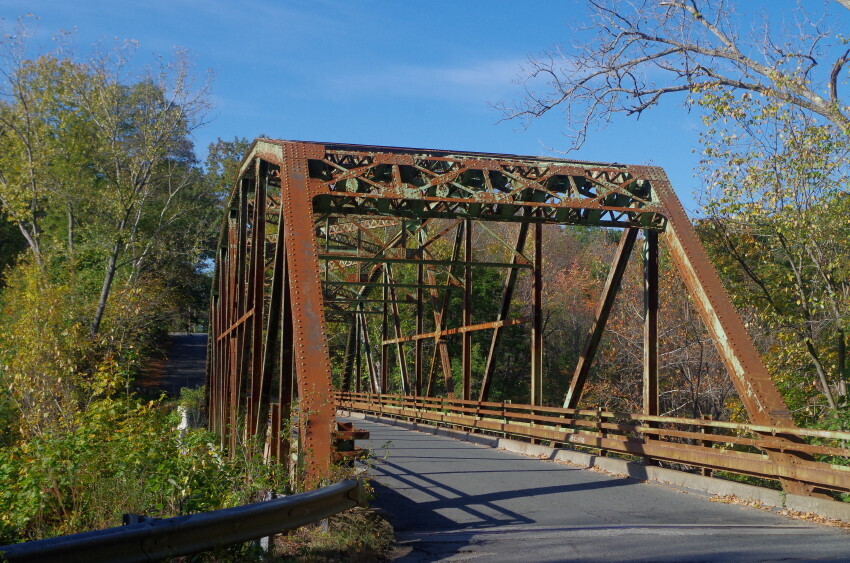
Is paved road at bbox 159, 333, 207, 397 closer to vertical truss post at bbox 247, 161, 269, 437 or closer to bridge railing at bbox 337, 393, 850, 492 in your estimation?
vertical truss post at bbox 247, 161, 269, 437

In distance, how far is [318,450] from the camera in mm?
8656

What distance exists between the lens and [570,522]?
8.78m

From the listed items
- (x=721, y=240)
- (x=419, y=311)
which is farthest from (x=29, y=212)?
(x=721, y=240)

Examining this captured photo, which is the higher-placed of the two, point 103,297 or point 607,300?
point 103,297

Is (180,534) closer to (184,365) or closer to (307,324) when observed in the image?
(307,324)

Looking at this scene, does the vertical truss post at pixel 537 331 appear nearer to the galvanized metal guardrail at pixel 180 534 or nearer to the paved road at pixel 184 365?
the galvanized metal guardrail at pixel 180 534

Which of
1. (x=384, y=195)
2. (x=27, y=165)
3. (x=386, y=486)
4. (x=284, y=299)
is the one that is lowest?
(x=386, y=486)

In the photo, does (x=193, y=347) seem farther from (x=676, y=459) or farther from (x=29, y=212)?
(x=676, y=459)

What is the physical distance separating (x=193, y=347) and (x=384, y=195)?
66715 millimetres

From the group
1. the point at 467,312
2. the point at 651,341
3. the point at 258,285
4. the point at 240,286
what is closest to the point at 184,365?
the point at 467,312

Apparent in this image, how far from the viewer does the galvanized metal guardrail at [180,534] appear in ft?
14.3

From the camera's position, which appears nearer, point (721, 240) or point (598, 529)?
point (598, 529)

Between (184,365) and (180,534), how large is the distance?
62.6 meters

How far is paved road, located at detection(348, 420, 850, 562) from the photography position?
700 centimetres
